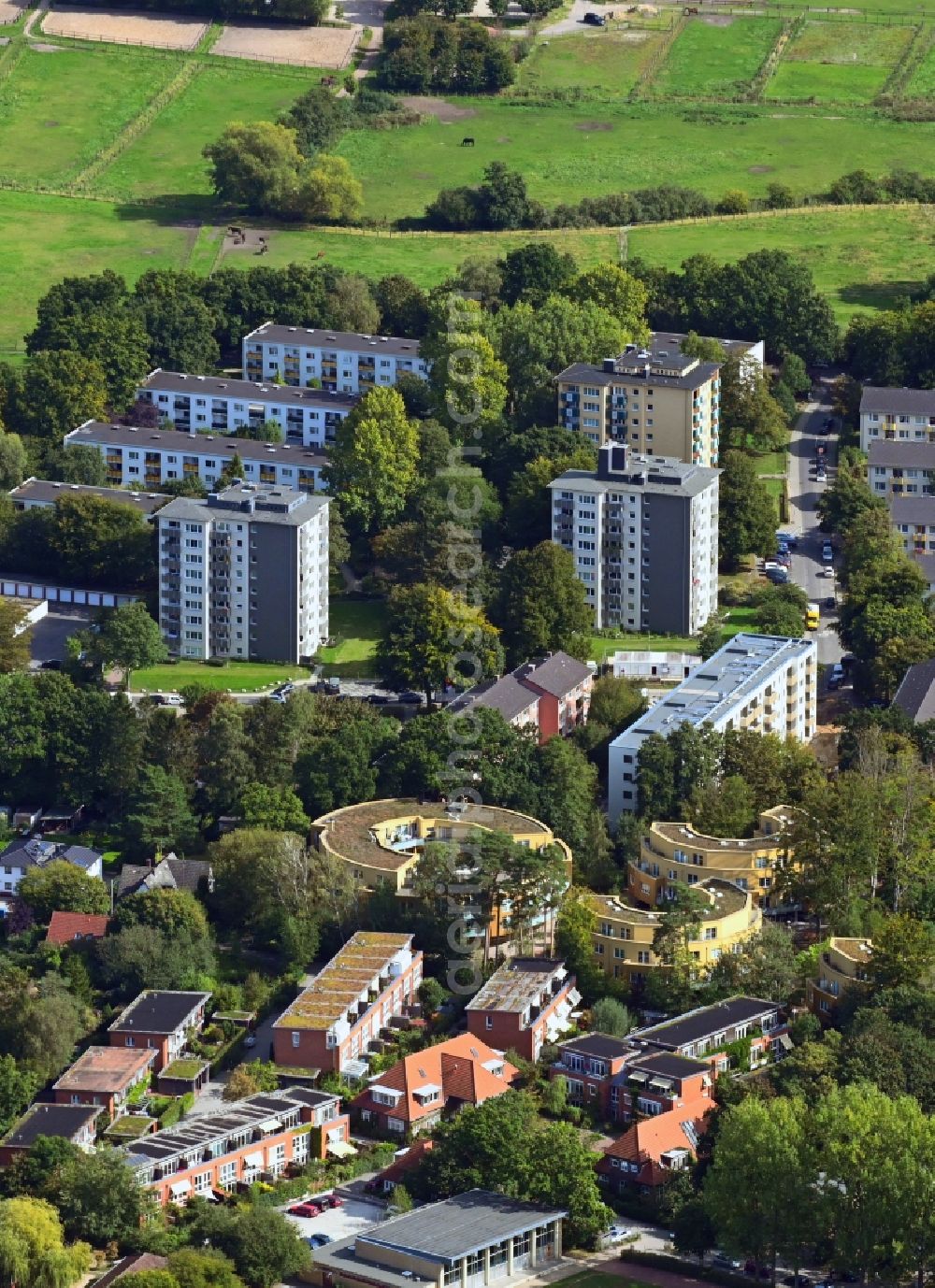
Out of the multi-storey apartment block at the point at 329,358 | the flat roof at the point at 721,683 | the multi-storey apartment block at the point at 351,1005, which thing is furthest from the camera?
the multi-storey apartment block at the point at 329,358

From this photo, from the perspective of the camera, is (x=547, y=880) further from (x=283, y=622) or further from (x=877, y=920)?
(x=283, y=622)

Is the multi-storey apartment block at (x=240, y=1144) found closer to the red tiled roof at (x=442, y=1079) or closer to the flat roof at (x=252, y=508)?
the red tiled roof at (x=442, y=1079)

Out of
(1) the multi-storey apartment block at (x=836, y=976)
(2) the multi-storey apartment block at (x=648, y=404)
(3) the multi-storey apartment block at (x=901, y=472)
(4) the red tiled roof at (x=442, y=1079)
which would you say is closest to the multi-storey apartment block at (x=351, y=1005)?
(4) the red tiled roof at (x=442, y=1079)

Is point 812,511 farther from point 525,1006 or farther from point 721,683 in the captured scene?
point 525,1006

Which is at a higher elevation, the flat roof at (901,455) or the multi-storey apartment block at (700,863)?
the flat roof at (901,455)

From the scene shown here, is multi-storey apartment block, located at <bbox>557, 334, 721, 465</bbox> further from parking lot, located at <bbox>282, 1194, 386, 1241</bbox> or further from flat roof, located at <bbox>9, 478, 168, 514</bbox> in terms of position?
parking lot, located at <bbox>282, 1194, 386, 1241</bbox>

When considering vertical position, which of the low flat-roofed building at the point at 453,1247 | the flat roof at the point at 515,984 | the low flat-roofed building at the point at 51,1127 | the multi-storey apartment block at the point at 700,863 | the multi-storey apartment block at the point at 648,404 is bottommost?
the low flat-roofed building at the point at 453,1247

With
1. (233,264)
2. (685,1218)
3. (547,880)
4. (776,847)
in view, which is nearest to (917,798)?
(776,847)
